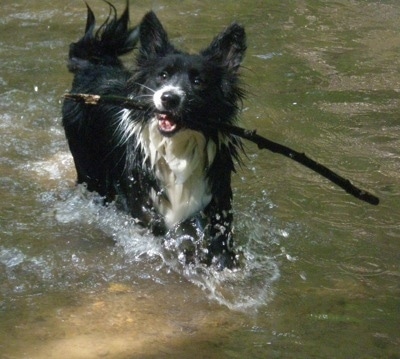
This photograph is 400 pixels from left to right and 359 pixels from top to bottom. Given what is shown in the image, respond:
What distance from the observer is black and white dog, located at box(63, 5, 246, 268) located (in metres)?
4.72

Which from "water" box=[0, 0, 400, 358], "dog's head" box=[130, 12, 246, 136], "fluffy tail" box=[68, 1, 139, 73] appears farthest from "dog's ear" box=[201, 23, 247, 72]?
"water" box=[0, 0, 400, 358]

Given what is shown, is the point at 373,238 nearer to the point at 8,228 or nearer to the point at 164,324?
the point at 164,324

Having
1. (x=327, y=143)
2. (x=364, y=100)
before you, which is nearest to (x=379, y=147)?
(x=327, y=143)

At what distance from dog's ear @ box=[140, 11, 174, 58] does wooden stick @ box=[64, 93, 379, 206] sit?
1.49 ft

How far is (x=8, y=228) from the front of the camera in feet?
17.8

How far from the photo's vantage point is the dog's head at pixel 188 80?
15.1 ft

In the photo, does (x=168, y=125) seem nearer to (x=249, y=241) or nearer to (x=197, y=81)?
(x=197, y=81)

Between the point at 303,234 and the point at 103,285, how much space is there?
4.67 ft

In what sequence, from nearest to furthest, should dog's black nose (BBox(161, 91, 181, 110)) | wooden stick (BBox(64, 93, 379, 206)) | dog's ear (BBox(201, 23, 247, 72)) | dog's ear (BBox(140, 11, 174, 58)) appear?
wooden stick (BBox(64, 93, 379, 206))
dog's black nose (BBox(161, 91, 181, 110))
dog's ear (BBox(201, 23, 247, 72))
dog's ear (BBox(140, 11, 174, 58))

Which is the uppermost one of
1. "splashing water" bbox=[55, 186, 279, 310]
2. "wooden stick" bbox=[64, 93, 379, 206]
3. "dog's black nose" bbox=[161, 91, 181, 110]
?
"dog's black nose" bbox=[161, 91, 181, 110]

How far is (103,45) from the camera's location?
5984 millimetres

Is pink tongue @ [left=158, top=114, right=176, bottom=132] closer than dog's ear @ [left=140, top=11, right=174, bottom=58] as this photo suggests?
Yes

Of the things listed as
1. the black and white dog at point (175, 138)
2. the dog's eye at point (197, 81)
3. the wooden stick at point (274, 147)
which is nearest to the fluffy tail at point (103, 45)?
the black and white dog at point (175, 138)

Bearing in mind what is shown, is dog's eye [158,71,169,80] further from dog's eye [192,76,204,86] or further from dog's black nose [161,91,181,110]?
dog's black nose [161,91,181,110]
